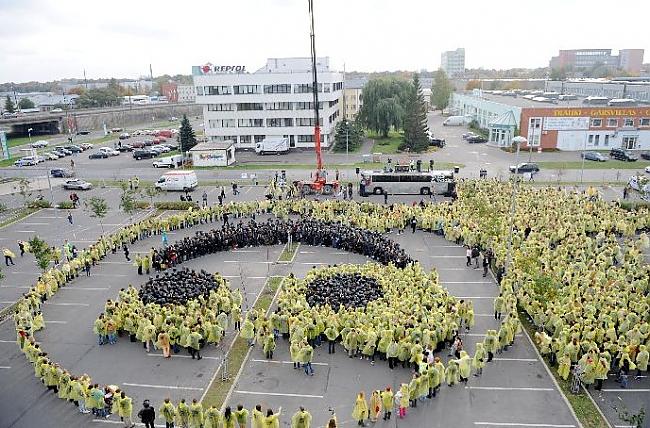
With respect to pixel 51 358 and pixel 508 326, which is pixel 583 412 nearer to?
pixel 508 326

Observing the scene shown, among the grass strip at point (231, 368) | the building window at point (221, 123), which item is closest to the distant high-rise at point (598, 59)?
the building window at point (221, 123)

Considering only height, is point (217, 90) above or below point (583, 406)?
above

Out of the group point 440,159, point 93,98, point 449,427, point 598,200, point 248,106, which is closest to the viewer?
point 449,427

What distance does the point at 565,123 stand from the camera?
51.2 meters

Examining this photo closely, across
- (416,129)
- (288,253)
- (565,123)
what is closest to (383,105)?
(416,129)

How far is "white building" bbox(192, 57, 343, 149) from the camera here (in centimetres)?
5591

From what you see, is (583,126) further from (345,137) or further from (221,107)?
(221,107)

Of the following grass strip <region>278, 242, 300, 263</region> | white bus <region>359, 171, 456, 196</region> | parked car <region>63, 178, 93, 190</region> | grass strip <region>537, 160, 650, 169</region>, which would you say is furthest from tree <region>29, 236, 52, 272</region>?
grass strip <region>537, 160, 650, 169</region>

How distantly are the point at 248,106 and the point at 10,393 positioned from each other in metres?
46.1

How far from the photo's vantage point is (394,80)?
64562 millimetres

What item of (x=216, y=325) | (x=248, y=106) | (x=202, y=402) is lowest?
(x=202, y=402)

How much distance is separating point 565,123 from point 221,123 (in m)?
36.8

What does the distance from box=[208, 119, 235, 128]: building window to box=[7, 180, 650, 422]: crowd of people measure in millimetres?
29737

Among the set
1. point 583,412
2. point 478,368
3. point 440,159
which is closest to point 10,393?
point 478,368
